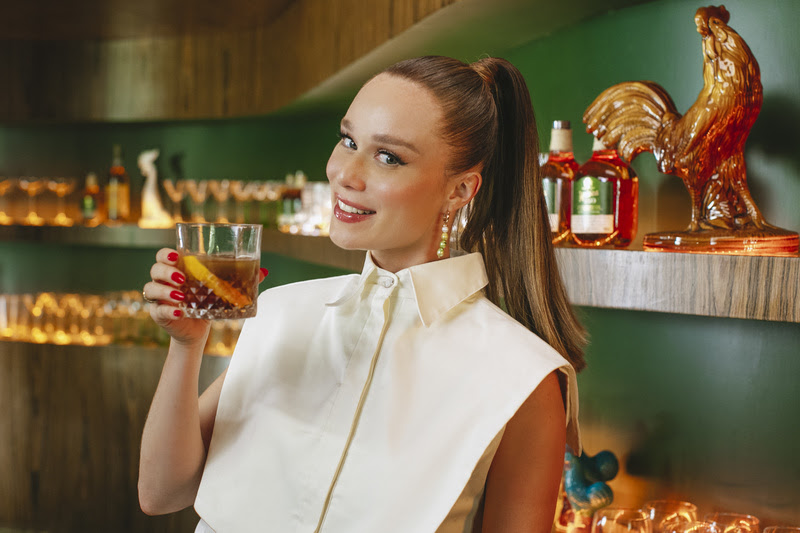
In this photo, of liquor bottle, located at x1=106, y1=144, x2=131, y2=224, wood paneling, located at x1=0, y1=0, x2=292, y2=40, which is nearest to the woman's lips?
wood paneling, located at x1=0, y1=0, x2=292, y2=40

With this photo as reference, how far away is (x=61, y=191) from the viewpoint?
Answer: 387cm

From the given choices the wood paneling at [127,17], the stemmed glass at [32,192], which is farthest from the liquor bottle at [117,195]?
the wood paneling at [127,17]

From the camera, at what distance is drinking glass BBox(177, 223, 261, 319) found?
1.02 metres

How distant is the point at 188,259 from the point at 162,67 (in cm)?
294

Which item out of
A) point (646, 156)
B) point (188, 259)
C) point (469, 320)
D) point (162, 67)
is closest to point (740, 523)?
point (469, 320)

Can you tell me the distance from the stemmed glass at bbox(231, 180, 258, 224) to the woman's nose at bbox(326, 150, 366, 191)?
2513mm

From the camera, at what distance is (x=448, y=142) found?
112 cm

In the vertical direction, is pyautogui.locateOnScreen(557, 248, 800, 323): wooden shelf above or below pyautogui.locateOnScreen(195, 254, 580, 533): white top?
above

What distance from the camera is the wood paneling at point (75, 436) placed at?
3408 mm

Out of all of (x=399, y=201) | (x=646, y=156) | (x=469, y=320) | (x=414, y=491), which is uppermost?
(x=646, y=156)

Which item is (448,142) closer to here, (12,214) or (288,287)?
(288,287)

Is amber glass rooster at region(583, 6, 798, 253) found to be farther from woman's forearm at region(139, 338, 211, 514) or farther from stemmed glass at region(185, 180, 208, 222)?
stemmed glass at region(185, 180, 208, 222)

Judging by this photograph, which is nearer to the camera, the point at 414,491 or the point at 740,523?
the point at 414,491

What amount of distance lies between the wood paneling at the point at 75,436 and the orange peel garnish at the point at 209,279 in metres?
2.49
